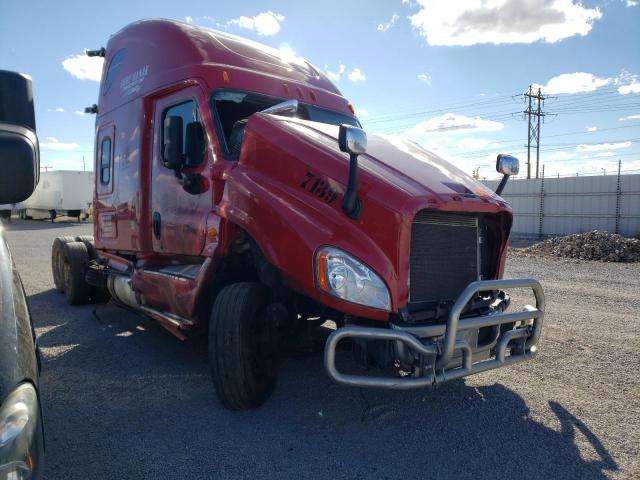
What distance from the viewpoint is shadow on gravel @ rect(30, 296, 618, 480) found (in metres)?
3.01

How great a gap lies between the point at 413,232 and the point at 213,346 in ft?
5.46

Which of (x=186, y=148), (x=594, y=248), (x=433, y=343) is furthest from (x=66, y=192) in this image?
(x=433, y=343)

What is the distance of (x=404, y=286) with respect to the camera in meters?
3.20

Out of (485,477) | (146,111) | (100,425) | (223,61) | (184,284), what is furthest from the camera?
(146,111)

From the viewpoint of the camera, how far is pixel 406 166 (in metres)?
3.74

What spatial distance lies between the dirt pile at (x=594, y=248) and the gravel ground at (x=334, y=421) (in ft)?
32.7

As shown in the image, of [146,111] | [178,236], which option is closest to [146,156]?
[146,111]

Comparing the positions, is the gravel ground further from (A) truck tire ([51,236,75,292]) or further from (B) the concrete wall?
(B) the concrete wall

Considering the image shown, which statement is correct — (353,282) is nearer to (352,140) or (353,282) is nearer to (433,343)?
(433,343)

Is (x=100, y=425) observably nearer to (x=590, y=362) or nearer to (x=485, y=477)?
(x=485, y=477)

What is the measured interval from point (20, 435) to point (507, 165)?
4.11 m

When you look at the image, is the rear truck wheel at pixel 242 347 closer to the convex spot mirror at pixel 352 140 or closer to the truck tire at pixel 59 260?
the convex spot mirror at pixel 352 140

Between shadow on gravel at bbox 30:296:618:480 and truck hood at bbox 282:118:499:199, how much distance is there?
1.65m

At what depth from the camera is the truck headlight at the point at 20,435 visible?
1368 mm
